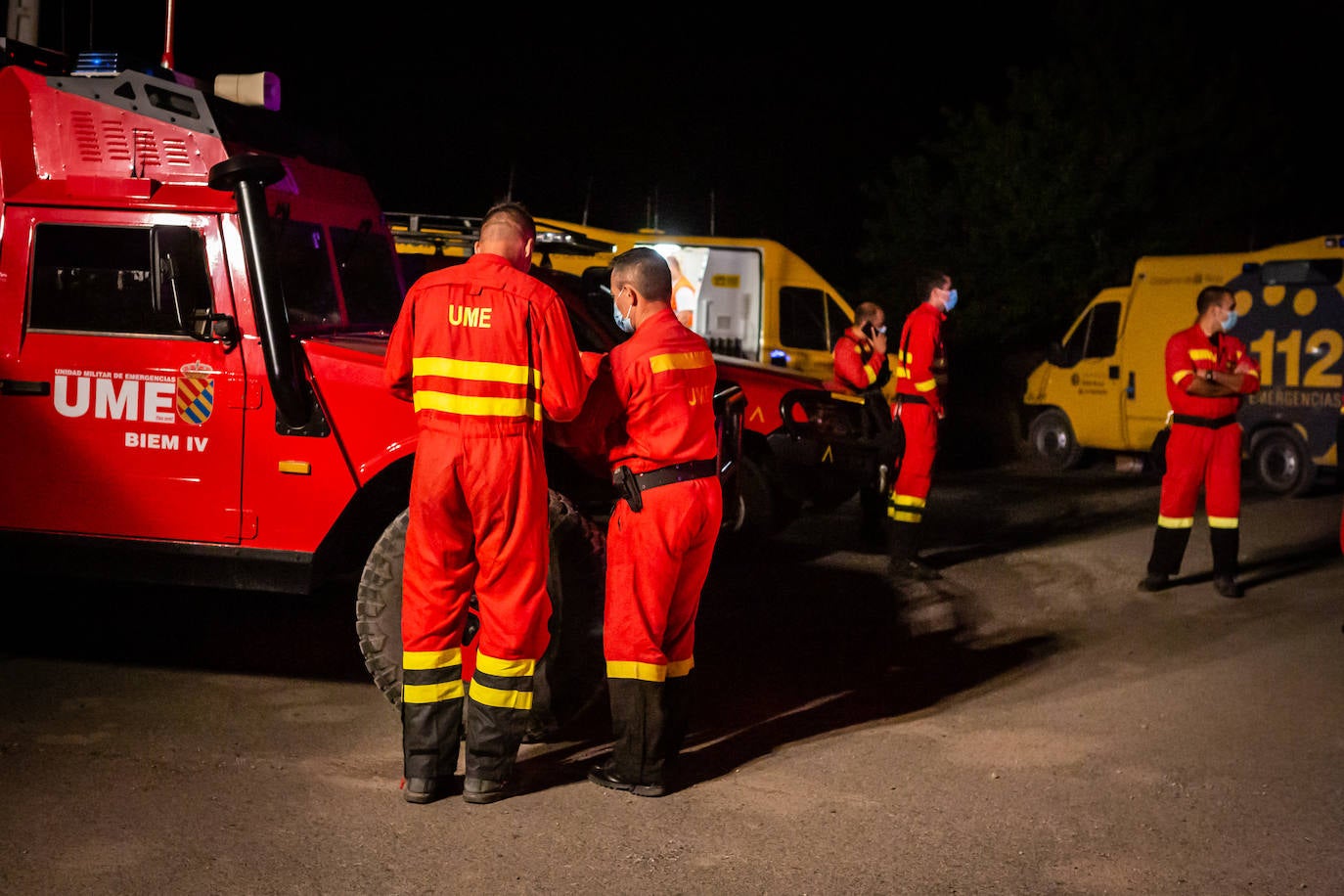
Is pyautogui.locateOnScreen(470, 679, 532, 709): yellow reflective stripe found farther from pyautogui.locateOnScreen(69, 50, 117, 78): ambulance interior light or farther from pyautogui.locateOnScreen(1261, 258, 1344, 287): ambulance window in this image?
pyautogui.locateOnScreen(1261, 258, 1344, 287): ambulance window

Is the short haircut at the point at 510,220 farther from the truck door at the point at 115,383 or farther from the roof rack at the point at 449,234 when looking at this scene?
the roof rack at the point at 449,234

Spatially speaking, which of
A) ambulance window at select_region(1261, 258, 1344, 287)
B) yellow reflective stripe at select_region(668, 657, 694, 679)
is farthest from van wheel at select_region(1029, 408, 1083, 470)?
yellow reflective stripe at select_region(668, 657, 694, 679)

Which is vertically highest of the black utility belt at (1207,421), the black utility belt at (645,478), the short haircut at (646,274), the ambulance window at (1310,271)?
the ambulance window at (1310,271)

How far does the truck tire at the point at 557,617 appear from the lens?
509 centimetres

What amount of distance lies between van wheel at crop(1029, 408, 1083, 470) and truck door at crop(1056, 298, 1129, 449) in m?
0.27

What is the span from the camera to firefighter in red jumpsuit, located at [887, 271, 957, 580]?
28.1 feet

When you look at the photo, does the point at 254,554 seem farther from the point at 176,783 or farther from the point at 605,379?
the point at 605,379

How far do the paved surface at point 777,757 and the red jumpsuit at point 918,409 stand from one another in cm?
57

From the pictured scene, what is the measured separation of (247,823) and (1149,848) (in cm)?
293

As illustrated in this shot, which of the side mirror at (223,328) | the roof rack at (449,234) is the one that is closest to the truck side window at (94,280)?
the side mirror at (223,328)

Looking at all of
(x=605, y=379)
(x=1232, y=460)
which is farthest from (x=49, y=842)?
(x=1232, y=460)

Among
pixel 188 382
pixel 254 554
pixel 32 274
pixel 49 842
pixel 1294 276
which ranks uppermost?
pixel 1294 276

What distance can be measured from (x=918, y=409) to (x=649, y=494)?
4364mm

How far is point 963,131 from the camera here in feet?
75.0
